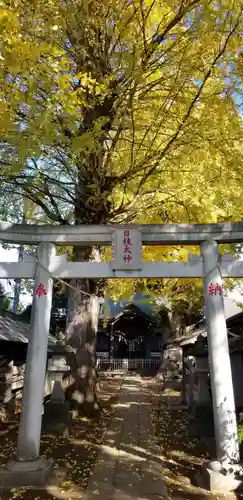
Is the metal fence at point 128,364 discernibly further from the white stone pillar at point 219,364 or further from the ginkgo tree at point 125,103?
the white stone pillar at point 219,364

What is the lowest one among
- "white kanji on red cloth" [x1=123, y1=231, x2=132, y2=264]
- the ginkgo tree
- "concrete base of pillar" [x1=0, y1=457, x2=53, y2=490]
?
"concrete base of pillar" [x1=0, y1=457, x2=53, y2=490]

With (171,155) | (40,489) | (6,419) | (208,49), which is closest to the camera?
(40,489)

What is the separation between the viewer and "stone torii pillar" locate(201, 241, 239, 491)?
552cm

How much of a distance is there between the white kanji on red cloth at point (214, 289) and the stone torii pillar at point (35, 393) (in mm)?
2756

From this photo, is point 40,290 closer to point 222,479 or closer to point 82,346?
point 222,479

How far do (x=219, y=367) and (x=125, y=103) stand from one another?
16.8 feet

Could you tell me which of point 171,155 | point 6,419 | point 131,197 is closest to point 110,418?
point 6,419

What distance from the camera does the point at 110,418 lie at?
11234 millimetres

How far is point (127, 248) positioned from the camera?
643 cm

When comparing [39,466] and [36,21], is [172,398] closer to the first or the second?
[39,466]

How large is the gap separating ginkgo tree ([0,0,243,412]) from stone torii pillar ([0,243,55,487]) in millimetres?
1913

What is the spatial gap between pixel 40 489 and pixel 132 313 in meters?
23.9

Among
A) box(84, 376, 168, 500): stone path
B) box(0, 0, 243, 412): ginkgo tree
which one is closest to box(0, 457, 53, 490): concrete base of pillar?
box(84, 376, 168, 500): stone path

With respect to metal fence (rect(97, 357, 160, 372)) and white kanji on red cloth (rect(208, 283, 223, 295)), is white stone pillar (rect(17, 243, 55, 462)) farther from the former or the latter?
metal fence (rect(97, 357, 160, 372))
